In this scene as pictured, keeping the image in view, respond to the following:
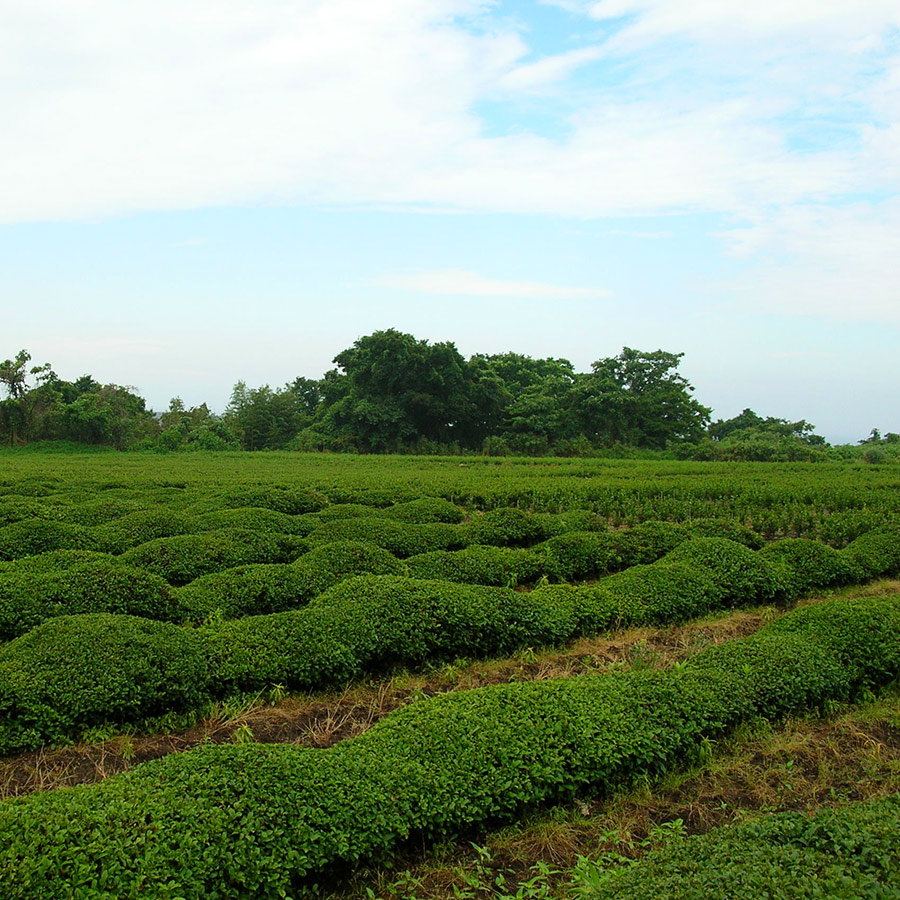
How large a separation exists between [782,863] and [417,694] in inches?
154

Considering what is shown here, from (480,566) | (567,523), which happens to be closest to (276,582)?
(480,566)

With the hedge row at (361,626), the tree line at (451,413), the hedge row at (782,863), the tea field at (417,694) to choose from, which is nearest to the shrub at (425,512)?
the tea field at (417,694)

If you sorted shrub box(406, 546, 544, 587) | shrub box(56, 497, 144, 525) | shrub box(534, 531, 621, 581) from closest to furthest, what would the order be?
shrub box(406, 546, 544, 587), shrub box(534, 531, 621, 581), shrub box(56, 497, 144, 525)

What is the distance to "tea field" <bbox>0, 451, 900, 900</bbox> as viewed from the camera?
159 inches

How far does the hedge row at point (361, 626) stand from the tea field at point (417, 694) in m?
0.03

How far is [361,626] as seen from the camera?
7766mm

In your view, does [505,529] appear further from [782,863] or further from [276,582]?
[782,863]

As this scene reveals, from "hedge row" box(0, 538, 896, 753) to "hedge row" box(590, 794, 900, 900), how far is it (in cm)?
402

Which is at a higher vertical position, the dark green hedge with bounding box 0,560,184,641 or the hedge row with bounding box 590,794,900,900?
the dark green hedge with bounding box 0,560,184,641

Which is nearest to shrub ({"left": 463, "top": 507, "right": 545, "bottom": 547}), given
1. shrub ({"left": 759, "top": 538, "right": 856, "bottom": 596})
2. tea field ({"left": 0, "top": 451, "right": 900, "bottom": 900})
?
tea field ({"left": 0, "top": 451, "right": 900, "bottom": 900})

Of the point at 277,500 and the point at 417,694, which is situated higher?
the point at 277,500

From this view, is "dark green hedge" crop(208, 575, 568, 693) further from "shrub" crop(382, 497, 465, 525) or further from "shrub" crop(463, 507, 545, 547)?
"shrub" crop(382, 497, 465, 525)

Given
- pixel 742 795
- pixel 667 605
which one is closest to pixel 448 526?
pixel 667 605

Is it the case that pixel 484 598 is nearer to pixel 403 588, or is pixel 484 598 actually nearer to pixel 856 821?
pixel 403 588
